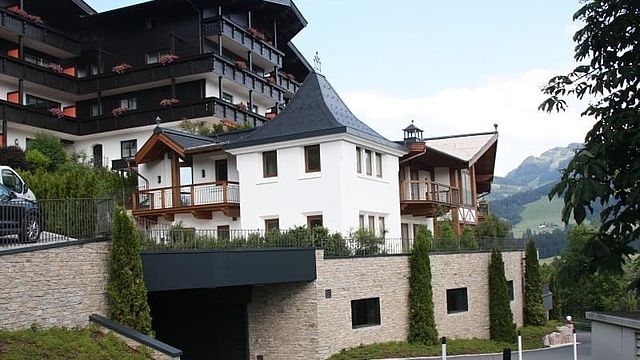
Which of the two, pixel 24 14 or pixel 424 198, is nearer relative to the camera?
pixel 424 198

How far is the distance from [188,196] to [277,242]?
11.3m

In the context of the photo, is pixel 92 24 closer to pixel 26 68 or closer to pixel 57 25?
pixel 57 25

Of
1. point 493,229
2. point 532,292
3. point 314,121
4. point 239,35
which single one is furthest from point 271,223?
point 239,35

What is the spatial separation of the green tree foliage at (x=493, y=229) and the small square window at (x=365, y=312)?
47.4 feet

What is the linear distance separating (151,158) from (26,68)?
12.5 metres

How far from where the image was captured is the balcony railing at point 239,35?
4572 cm

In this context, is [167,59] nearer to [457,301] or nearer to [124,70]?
[124,70]

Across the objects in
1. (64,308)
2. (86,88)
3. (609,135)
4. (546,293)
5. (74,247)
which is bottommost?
(546,293)

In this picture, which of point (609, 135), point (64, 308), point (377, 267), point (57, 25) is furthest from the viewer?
point (57, 25)

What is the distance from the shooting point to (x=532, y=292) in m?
34.0

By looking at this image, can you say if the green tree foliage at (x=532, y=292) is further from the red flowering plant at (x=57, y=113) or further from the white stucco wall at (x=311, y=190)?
the red flowering plant at (x=57, y=113)

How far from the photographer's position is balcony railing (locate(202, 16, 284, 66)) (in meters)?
45.7

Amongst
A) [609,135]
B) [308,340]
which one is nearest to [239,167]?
[308,340]

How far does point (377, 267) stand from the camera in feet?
80.2
